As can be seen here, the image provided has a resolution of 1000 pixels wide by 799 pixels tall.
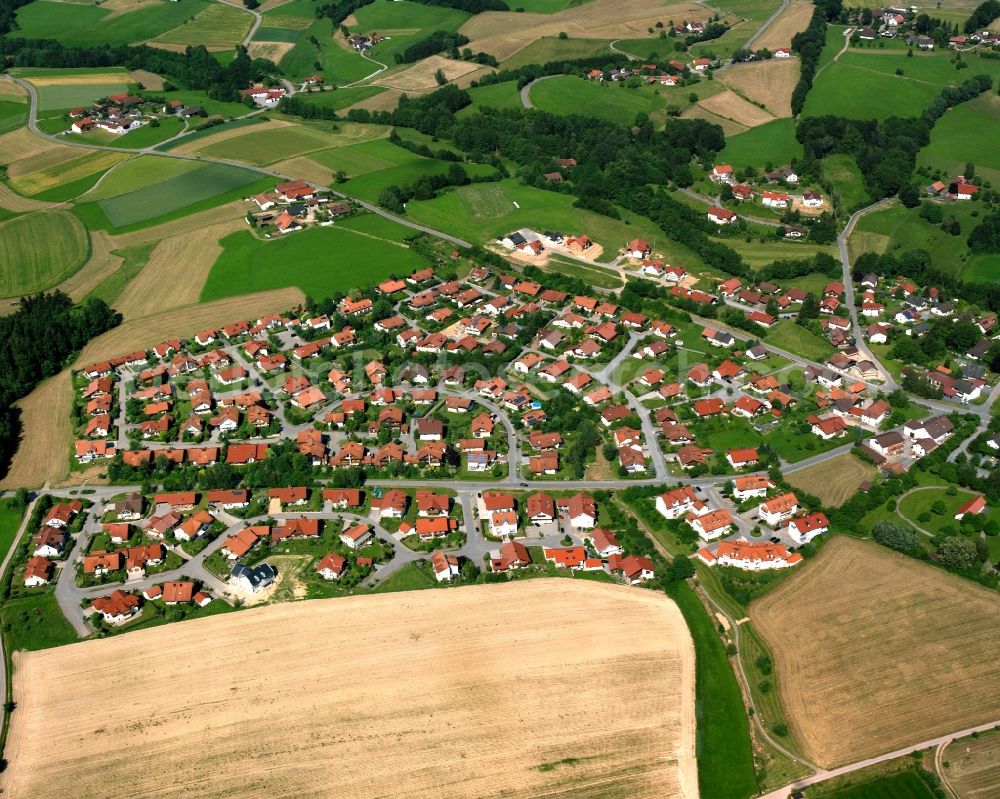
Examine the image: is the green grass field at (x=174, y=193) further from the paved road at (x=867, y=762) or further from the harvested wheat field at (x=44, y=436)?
the paved road at (x=867, y=762)

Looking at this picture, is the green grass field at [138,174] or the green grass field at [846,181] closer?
the green grass field at [846,181]

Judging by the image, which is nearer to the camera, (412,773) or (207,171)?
(412,773)

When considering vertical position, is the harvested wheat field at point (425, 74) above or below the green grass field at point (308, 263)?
above

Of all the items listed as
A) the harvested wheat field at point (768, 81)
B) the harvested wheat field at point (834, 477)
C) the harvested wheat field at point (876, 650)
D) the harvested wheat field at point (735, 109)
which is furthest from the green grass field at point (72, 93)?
the harvested wheat field at point (876, 650)

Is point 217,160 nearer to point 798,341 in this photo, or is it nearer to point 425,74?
point 425,74

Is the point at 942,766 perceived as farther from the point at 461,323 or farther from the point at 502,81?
the point at 502,81

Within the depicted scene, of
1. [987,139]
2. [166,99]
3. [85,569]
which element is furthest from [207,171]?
[987,139]
